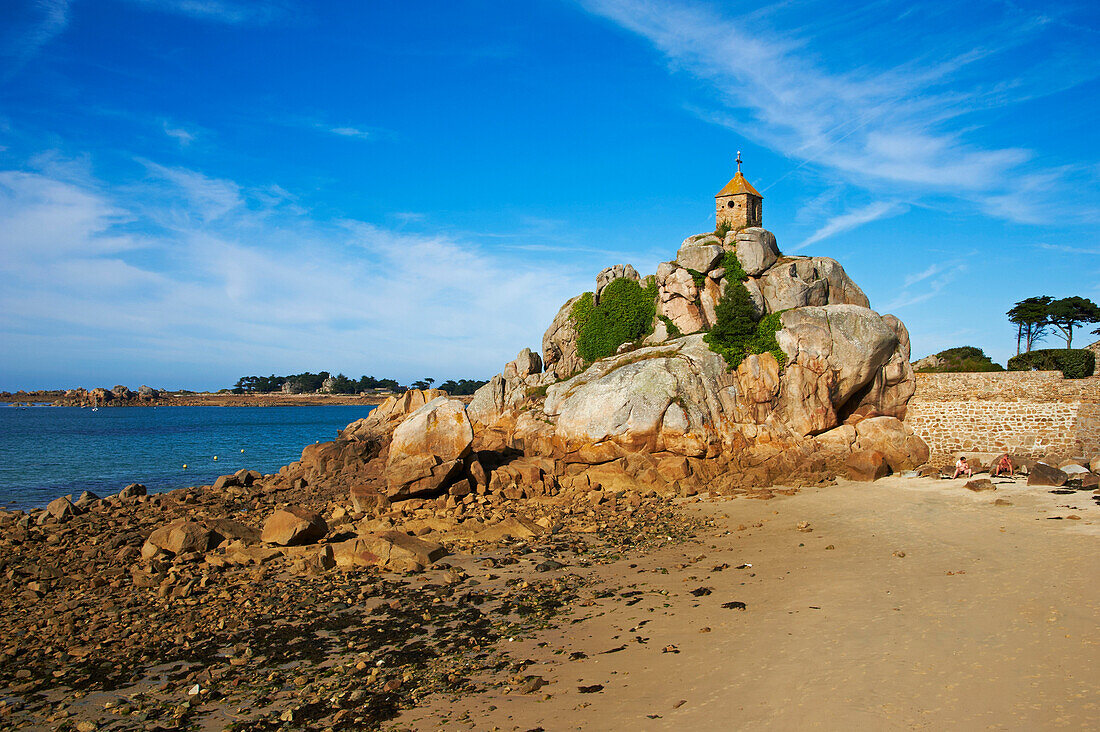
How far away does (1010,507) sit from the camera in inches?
627

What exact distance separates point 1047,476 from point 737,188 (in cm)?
2007

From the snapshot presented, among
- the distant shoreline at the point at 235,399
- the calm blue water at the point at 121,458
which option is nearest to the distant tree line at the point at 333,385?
the distant shoreline at the point at 235,399

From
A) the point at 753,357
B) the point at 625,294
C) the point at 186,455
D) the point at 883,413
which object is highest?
the point at 625,294

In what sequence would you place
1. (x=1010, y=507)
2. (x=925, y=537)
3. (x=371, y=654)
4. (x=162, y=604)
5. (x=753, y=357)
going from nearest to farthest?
1. (x=371, y=654)
2. (x=162, y=604)
3. (x=925, y=537)
4. (x=1010, y=507)
5. (x=753, y=357)

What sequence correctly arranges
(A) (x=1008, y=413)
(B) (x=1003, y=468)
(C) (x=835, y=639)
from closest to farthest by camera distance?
1. (C) (x=835, y=639)
2. (B) (x=1003, y=468)
3. (A) (x=1008, y=413)

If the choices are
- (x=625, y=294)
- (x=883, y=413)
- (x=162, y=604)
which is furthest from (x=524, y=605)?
(x=625, y=294)

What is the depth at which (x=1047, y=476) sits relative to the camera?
60.3ft

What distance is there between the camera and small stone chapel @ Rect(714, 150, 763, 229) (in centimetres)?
3306

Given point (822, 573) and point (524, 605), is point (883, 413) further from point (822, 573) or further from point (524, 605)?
point (524, 605)

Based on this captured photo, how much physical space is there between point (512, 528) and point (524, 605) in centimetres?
518

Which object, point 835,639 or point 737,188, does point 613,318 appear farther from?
point 835,639

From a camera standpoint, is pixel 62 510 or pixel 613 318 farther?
pixel 613 318

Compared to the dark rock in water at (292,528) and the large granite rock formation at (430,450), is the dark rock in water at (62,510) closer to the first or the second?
the dark rock in water at (292,528)

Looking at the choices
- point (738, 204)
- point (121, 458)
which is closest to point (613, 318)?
point (738, 204)
